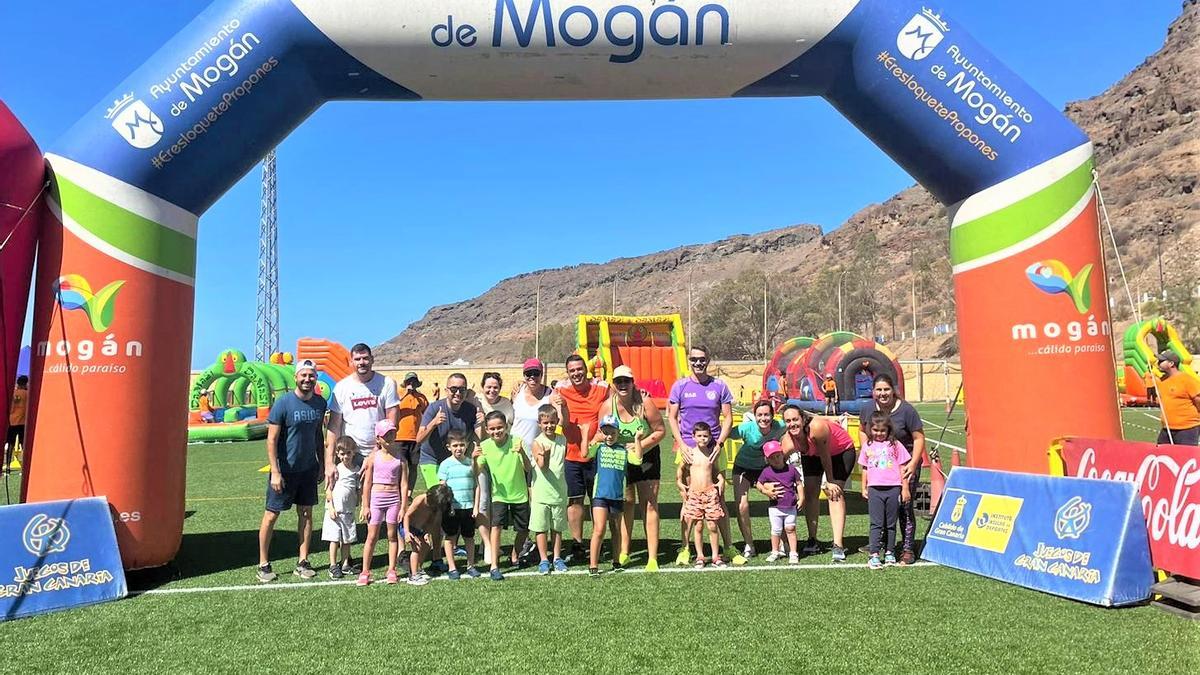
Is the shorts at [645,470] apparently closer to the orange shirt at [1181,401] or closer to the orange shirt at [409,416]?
the orange shirt at [409,416]

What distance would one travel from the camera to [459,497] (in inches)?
226

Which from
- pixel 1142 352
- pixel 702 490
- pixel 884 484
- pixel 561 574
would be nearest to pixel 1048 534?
pixel 884 484

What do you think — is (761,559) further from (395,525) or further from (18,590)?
(18,590)

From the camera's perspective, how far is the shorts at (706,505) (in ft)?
19.5

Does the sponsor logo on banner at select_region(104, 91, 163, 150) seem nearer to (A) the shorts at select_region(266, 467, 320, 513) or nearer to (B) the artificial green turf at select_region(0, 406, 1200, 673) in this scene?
(A) the shorts at select_region(266, 467, 320, 513)

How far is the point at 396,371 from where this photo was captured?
5641cm

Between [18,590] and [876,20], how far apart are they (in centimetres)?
722

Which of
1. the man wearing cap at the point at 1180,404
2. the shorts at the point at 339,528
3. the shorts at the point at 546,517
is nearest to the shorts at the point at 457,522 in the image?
the shorts at the point at 546,517

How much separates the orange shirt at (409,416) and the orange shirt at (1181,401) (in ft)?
25.4

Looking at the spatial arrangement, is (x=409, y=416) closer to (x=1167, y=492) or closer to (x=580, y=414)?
(x=580, y=414)

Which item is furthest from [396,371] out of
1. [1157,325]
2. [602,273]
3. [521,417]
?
[602,273]

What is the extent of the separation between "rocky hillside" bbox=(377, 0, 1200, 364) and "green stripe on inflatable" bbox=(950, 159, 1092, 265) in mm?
23790

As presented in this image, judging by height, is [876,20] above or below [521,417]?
above

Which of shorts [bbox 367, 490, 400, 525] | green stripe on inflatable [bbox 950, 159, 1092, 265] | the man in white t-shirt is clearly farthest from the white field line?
green stripe on inflatable [bbox 950, 159, 1092, 265]
